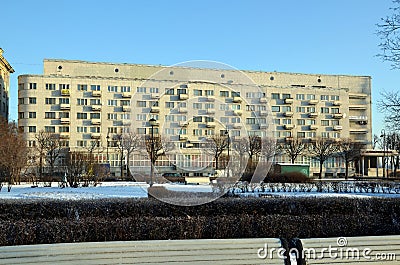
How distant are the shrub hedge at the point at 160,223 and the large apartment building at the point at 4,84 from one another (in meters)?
65.2

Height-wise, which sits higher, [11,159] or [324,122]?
[324,122]

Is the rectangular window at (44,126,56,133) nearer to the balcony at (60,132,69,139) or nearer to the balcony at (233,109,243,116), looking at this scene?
the balcony at (60,132,69,139)

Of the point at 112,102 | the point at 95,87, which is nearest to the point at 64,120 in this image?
the point at 95,87

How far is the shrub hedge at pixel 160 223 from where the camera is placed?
9055mm

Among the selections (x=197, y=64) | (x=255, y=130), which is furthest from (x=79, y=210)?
(x=197, y=64)

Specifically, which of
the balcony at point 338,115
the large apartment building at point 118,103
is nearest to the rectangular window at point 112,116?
the large apartment building at point 118,103

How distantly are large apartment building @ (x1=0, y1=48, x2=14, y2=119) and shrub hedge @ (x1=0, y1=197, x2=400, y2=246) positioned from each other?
65197mm

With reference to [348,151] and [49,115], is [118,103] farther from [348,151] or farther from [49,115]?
[348,151]

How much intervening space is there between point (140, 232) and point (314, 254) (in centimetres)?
407

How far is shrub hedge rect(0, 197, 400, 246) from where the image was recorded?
356 inches

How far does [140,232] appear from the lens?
9.26 m

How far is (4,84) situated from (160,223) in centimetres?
7490

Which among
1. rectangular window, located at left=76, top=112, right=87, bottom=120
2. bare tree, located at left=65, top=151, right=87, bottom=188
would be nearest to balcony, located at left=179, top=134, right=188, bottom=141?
bare tree, located at left=65, top=151, right=87, bottom=188

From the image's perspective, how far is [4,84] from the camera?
3022 inches
